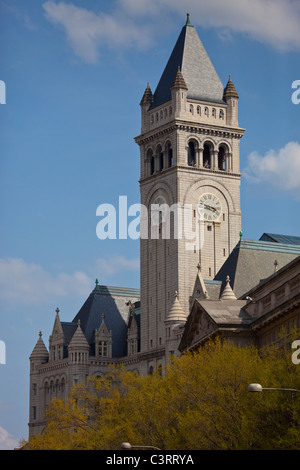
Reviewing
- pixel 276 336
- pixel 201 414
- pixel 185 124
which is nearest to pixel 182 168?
pixel 185 124

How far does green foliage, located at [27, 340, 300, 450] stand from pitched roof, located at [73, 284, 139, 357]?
8117cm

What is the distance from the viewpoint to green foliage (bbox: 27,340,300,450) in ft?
225

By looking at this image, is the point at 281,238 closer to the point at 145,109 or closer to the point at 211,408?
the point at 145,109

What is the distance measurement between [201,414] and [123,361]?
101651 mm

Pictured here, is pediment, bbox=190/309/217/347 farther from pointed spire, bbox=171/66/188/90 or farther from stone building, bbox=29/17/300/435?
pointed spire, bbox=171/66/188/90

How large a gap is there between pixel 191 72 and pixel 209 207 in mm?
16880

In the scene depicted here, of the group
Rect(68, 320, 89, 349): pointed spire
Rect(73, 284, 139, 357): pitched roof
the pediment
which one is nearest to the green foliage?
the pediment

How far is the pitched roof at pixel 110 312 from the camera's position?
7190 inches

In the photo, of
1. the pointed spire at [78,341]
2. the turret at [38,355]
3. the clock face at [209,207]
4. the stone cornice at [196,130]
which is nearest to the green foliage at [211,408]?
the clock face at [209,207]

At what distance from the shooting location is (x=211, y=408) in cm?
7500

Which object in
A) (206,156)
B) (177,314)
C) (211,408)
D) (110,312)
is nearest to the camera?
(211,408)

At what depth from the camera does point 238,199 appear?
165 metres

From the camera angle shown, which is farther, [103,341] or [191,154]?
[103,341]

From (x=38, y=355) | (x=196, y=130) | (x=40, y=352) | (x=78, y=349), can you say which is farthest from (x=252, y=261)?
(x=38, y=355)
